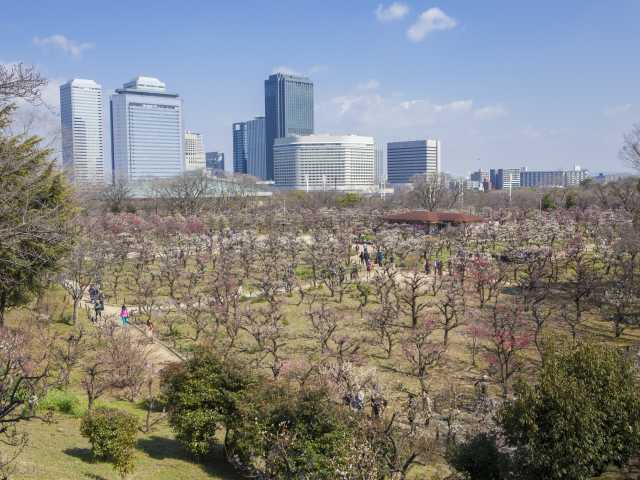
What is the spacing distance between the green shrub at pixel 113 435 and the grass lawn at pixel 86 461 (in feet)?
0.71

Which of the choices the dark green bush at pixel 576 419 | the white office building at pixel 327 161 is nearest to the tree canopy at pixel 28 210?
the dark green bush at pixel 576 419

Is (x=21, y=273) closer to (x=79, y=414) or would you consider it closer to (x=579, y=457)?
(x=79, y=414)

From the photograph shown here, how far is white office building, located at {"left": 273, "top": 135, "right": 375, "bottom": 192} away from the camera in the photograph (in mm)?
154125

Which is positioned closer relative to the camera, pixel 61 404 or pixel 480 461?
pixel 480 461

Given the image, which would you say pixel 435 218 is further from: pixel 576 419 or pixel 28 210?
pixel 576 419

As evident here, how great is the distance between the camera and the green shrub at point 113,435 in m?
11.3

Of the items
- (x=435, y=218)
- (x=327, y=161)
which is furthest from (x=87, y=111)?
(x=435, y=218)

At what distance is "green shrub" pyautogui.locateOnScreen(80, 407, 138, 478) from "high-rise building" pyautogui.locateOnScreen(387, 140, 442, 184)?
176136mm

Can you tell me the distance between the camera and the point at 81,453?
40.1 feet

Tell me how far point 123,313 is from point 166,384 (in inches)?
465

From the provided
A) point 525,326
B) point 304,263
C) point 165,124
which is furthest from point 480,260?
point 165,124

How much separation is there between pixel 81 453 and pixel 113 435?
1.46 meters

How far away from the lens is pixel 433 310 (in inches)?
1000

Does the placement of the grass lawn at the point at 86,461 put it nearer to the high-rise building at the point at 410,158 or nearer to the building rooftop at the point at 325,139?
the building rooftop at the point at 325,139
